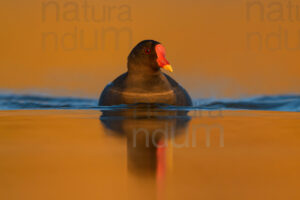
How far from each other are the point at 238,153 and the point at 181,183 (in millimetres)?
968

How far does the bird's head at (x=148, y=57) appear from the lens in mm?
7301

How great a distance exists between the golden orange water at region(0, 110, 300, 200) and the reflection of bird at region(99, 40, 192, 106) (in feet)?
7.54

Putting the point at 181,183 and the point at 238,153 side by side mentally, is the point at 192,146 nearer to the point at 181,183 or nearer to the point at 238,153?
the point at 238,153

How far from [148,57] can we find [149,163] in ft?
14.9

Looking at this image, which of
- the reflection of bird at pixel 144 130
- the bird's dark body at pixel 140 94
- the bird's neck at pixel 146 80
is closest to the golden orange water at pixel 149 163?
the reflection of bird at pixel 144 130

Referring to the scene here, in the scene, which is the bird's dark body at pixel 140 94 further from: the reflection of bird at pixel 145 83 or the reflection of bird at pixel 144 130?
the reflection of bird at pixel 144 130

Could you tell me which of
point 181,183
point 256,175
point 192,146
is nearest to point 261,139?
point 192,146

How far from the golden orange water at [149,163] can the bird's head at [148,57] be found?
2.50m

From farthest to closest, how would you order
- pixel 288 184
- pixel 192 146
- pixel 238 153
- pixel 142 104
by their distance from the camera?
pixel 142 104
pixel 192 146
pixel 238 153
pixel 288 184

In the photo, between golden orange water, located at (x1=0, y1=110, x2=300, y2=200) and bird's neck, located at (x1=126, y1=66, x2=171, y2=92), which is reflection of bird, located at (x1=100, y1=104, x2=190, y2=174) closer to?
golden orange water, located at (x1=0, y1=110, x2=300, y2=200)

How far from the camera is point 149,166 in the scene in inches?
114

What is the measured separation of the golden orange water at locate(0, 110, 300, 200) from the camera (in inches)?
92.8

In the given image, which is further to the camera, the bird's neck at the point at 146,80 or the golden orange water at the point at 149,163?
the bird's neck at the point at 146,80

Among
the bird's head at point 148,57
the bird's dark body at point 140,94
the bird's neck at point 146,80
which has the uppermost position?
the bird's head at point 148,57
